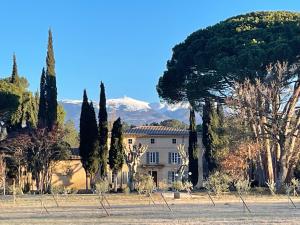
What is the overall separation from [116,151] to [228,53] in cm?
1346

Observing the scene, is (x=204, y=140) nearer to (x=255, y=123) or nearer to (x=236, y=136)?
(x=236, y=136)

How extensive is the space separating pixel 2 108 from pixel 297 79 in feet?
79.9

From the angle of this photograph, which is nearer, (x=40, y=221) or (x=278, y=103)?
(x=40, y=221)

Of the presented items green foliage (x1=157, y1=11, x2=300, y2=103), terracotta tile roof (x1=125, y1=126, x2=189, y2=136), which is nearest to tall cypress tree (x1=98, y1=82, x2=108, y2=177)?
green foliage (x1=157, y1=11, x2=300, y2=103)

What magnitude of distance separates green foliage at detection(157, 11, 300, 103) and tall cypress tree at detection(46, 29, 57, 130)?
887cm

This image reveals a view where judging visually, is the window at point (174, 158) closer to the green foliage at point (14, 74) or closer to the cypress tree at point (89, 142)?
the cypress tree at point (89, 142)

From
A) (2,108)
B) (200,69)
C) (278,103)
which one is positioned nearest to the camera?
(278,103)

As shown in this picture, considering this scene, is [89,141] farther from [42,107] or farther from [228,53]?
[228,53]

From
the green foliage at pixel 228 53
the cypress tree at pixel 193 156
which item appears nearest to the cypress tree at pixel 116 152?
the green foliage at pixel 228 53

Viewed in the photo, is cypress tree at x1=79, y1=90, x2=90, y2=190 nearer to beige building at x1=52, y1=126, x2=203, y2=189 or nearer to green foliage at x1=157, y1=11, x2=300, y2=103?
green foliage at x1=157, y1=11, x2=300, y2=103

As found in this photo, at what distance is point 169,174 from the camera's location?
56.4 meters

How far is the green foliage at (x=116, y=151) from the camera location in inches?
1815

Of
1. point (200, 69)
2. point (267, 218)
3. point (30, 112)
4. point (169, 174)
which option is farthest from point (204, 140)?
point (267, 218)

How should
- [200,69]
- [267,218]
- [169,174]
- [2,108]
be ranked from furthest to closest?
[169,174], [2,108], [200,69], [267,218]
